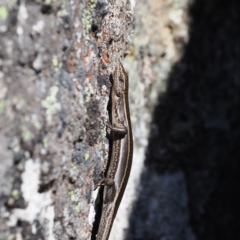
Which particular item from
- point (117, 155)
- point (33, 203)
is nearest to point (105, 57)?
point (117, 155)

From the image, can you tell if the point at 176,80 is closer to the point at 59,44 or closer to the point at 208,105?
the point at 208,105

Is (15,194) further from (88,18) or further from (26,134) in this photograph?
(88,18)

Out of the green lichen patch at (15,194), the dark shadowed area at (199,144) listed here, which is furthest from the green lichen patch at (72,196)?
the dark shadowed area at (199,144)

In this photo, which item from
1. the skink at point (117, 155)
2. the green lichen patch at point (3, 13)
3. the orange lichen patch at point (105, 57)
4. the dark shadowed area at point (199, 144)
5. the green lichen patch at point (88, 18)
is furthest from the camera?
the dark shadowed area at point (199, 144)

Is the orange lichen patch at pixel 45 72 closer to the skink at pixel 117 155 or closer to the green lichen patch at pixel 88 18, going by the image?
the green lichen patch at pixel 88 18

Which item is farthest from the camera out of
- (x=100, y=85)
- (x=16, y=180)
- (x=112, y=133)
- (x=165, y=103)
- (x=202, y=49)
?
(x=202, y=49)

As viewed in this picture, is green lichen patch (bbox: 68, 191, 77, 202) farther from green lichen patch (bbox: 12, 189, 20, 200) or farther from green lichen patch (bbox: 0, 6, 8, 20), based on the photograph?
green lichen patch (bbox: 0, 6, 8, 20)

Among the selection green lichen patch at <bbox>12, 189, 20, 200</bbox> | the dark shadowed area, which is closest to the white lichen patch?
green lichen patch at <bbox>12, 189, 20, 200</bbox>

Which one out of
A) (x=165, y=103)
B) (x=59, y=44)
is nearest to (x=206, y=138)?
(x=165, y=103)
